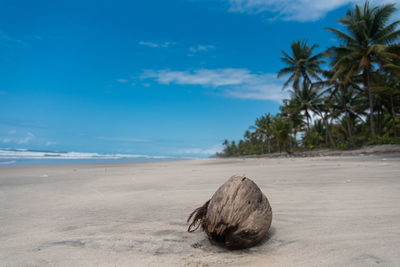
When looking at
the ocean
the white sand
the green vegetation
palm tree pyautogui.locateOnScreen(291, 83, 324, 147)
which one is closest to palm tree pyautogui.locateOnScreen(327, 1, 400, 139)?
the green vegetation

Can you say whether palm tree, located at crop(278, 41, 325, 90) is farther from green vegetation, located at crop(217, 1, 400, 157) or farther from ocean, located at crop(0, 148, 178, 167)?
ocean, located at crop(0, 148, 178, 167)

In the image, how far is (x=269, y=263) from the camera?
70.2 inches

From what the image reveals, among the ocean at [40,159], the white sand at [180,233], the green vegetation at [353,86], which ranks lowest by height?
the white sand at [180,233]

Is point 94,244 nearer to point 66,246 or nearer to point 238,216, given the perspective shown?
point 66,246

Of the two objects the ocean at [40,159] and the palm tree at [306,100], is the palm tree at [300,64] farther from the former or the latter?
the ocean at [40,159]

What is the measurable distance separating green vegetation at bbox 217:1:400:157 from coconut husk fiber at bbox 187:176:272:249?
1781 centimetres

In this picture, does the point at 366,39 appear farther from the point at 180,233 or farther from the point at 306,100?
the point at 180,233

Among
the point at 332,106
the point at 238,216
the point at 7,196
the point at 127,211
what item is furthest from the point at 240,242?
the point at 332,106

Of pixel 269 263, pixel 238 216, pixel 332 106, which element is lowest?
pixel 269 263

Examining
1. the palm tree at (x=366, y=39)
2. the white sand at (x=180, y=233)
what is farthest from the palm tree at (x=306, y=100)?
the white sand at (x=180, y=233)

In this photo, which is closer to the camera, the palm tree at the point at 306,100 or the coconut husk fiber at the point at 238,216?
the coconut husk fiber at the point at 238,216

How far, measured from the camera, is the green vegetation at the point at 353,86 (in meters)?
19.9

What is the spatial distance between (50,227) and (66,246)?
73 cm

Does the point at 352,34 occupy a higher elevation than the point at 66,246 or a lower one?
higher
